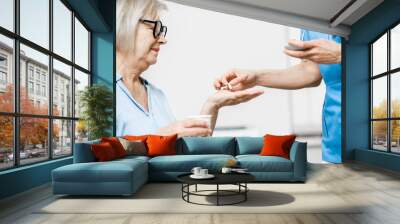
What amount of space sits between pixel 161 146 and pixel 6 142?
258 centimetres

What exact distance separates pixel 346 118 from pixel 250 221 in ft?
21.0

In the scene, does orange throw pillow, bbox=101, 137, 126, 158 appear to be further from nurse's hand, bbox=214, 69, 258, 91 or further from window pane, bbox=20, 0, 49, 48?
nurse's hand, bbox=214, 69, 258, 91

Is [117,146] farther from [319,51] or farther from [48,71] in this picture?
[319,51]

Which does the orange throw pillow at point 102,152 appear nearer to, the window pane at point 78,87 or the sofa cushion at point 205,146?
the sofa cushion at point 205,146

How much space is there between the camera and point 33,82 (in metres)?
5.53

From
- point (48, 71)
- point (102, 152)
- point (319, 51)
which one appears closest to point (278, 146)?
point (102, 152)

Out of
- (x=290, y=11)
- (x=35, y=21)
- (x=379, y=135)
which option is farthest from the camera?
(x=379, y=135)

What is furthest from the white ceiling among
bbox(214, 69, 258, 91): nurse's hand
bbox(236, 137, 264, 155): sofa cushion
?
bbox(236, 137, 264, 155): sofa cushion

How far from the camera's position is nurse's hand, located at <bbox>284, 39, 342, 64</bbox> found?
866cm

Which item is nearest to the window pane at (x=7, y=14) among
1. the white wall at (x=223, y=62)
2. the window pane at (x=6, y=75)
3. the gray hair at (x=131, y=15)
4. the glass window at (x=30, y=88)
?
the window pane at (x=6, y=75)

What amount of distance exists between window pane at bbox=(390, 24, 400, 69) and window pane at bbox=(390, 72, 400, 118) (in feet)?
0.77

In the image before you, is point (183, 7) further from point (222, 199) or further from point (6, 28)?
point (222, 199)

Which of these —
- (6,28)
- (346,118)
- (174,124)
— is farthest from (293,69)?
(6,28)

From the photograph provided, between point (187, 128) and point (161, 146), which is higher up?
point (187, 128)
